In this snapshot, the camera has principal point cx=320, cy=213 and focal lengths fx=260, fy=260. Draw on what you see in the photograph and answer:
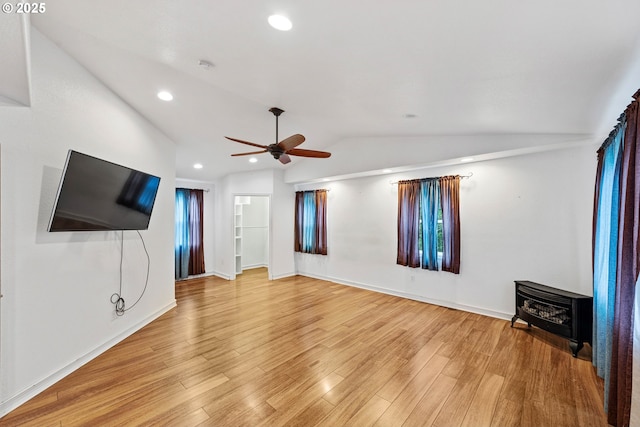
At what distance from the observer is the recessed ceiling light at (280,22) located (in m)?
1.63

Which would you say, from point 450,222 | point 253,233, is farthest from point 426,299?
point 253,233

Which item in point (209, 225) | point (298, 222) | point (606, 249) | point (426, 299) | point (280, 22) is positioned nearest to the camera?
point (280, 22)

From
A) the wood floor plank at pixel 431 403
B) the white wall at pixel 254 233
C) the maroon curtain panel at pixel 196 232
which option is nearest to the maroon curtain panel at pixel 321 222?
the white wall at pixel 254 233

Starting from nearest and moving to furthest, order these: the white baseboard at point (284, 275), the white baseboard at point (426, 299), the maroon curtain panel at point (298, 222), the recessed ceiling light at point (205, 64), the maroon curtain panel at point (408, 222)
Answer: the recessed ceiling light at point (205, 64), the white baseboard at point (426, 299), the maroon curtain panel at point (408, 222), the white baseboard at point (284, 275), the maroon curtain panel at point (298, 222)

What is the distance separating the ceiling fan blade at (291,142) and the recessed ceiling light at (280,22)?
133 cm

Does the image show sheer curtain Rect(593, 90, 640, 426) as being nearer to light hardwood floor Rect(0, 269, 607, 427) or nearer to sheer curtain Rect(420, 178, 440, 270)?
light hardwood floor Rect(0, 269, 607, 427)

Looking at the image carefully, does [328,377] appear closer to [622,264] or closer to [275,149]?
[622,264]

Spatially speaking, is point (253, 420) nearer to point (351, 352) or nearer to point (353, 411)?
point (353, 411)

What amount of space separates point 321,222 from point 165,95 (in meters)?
4.10

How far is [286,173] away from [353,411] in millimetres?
5358

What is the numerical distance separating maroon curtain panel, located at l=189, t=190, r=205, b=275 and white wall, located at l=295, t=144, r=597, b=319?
→ 408cm

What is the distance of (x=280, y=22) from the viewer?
1.67 meters

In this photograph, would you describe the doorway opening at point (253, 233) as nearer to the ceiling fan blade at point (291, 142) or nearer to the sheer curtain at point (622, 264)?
the ceiling fan blade at point (291, 142)

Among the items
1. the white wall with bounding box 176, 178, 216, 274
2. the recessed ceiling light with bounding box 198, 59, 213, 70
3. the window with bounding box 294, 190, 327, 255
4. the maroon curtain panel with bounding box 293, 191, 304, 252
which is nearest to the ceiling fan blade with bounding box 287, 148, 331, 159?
the recessed ceiling light with bounding box 198, 59, 213, 70
